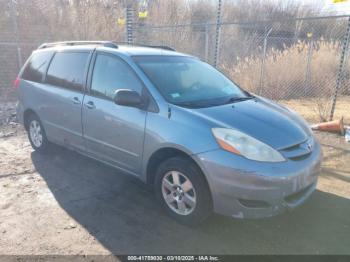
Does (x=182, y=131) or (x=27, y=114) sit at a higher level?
(x=182, y=131)

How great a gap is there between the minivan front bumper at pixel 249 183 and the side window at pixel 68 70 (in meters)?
2.23

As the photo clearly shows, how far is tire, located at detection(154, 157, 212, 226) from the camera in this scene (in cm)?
322

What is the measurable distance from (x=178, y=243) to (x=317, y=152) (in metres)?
1.76

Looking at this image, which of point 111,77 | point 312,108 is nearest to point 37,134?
point 111,77

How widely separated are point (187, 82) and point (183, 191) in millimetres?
1363

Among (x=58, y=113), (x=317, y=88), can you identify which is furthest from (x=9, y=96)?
(x=317, y=88)

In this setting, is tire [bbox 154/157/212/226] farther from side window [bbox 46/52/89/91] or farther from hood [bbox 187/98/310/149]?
side window [bbox 46/52/89/91]

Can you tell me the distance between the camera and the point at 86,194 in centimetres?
415

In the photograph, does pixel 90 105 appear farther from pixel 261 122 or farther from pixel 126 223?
pixel 261 122

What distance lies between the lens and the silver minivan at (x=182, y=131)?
3062mm

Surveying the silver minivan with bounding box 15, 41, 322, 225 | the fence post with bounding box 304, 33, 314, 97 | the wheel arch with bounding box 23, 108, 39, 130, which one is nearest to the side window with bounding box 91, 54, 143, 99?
the silver minivan with bounding box 15, 41, 322, 225

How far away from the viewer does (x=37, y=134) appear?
5.54m

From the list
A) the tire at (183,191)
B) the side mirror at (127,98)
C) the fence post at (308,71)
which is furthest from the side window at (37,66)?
the fence post at (308,71)

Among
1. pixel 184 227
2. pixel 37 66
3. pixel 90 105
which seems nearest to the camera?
pixel 184 227
